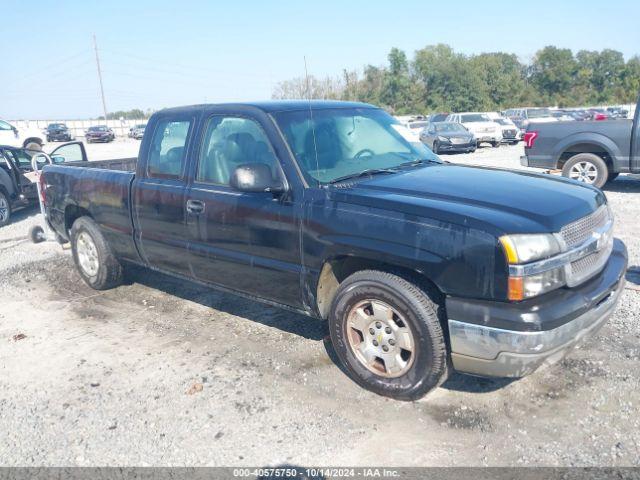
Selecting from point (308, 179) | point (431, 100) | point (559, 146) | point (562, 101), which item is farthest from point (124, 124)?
point (308, 179)

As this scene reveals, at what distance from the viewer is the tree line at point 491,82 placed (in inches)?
2744

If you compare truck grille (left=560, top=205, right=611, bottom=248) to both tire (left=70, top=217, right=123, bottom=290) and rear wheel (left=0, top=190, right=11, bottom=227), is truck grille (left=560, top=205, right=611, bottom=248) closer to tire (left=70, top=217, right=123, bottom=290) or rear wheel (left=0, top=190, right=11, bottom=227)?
tire (left=70, top=217, right=123, bottom=290)

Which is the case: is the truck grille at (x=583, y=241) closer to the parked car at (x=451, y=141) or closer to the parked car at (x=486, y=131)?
the parked car at (x=451, y=141)

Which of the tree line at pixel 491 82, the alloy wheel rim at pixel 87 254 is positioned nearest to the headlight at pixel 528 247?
the alloy wheel rim at pixel 87 254

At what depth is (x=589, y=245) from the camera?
11.1 feet

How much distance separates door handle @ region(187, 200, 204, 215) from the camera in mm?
4438

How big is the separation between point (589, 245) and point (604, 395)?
3.29ft

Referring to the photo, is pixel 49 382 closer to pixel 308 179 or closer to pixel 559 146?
pixel 308 179

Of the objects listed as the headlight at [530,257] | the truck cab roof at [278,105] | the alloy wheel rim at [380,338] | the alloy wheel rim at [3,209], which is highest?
the truck cab roof at [278,105]

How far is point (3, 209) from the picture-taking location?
34.1ft

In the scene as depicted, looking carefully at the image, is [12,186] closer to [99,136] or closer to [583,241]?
[583,241]

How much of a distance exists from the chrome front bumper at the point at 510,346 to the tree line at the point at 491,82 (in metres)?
61.7

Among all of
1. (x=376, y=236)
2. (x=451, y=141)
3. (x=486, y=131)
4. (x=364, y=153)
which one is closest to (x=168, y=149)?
(x=364, y=153)

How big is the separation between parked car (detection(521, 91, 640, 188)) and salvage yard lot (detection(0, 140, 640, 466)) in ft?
19.3
